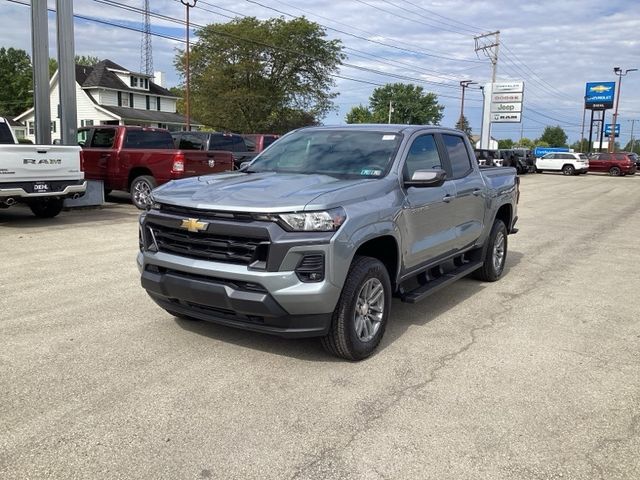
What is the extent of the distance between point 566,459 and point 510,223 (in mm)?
5035

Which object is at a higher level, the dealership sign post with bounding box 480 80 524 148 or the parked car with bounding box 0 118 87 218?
the dealership sign post with bounding box 480 80 524 148

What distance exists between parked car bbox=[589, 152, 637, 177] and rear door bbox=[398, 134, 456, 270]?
138 feet

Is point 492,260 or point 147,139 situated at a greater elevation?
point 147,139

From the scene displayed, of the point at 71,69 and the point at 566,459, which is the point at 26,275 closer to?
the point at 566,459

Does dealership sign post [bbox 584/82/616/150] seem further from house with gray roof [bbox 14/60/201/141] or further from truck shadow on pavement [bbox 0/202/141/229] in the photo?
truck shadow on pavement [bbox 0/202/141/229]

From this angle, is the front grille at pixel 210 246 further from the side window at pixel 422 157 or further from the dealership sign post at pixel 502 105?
the dealership sign post at pixel 502 105

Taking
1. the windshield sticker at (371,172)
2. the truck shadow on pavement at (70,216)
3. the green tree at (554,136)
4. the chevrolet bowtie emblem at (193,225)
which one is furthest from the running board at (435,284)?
the green tree at (554,136)

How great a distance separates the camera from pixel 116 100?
56062 mm

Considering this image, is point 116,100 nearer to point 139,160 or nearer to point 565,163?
point 565,163

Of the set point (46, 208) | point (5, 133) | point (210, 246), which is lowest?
point (46, 208)

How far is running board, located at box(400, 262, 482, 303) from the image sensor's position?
4.97 meters

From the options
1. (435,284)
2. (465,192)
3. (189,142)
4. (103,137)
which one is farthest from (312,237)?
(189,142)

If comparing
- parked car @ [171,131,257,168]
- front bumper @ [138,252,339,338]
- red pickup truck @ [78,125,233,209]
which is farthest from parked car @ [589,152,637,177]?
front bumper @ [138,252,339,338]

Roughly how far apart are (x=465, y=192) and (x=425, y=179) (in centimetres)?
148
